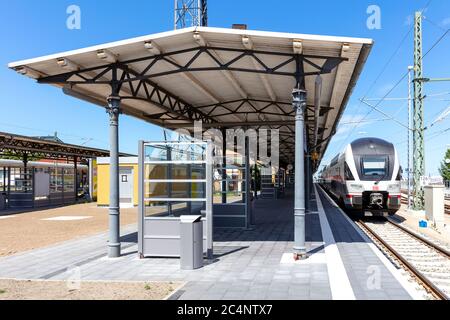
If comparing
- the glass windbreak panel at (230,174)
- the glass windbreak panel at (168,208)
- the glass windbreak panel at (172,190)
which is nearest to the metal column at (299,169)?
the glass windbreak panel at (172,190)

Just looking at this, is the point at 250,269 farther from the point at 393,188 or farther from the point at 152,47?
the point at 393,188

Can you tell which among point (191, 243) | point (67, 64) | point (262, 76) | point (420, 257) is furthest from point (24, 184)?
point (420, 257)

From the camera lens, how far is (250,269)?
7.32 meters

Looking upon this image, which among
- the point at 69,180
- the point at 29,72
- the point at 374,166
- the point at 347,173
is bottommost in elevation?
the point at 69,180

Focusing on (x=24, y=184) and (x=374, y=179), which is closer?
(x=374, y=179)

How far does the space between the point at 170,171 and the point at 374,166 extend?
9.23 meters

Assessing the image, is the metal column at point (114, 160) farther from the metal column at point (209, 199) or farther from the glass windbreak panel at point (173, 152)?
the metal column at point (209, 199)

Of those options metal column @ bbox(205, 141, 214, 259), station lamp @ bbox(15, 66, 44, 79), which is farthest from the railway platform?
station lamp @ bbox(15, 66, 44, 79)

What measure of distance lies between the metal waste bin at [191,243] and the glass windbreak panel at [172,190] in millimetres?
1354

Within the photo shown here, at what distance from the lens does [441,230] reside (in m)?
15.2

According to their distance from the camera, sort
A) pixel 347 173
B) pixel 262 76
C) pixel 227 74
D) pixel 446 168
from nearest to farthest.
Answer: pixel 227 74 < pixel 262 76 < pixel 347 173 < pixel 446 168

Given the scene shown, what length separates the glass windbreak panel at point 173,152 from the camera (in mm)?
8984
